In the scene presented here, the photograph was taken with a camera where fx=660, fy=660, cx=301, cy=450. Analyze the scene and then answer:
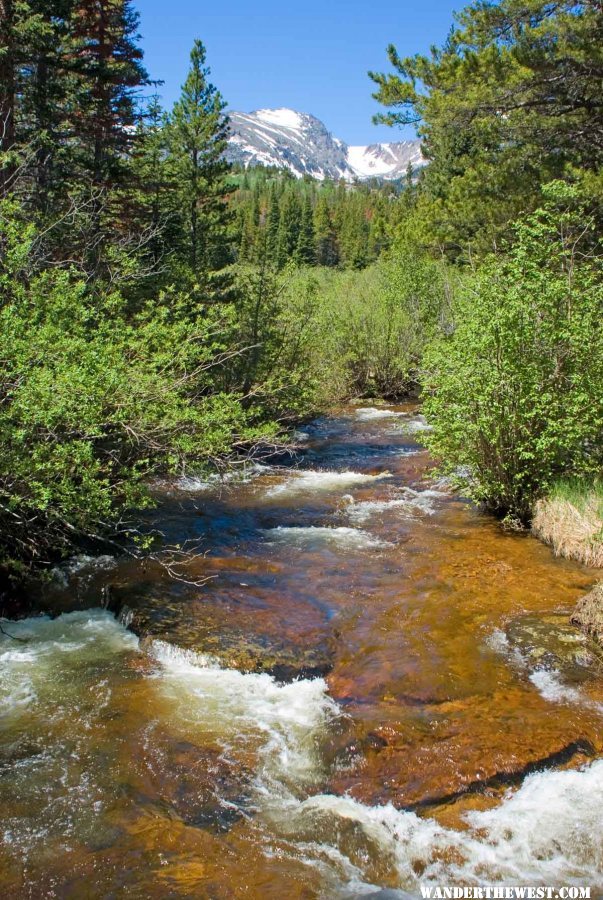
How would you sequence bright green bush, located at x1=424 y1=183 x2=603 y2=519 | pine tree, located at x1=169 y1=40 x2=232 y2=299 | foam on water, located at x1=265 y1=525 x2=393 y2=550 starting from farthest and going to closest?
pine tree, located at x1=169 y1=40 x2=232 y2=299, foam on water, located at x1=265 y1=525 x2=393 y2=550, bright green bush, located at x1=424 y1=183 x2=603 y2=519

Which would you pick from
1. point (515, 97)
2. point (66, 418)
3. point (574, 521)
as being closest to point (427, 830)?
point (66, 418)

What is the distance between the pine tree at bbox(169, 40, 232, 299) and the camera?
2228cm

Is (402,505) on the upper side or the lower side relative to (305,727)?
upper

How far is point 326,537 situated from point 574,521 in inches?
149

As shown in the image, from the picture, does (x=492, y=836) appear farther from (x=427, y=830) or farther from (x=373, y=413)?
(x=373, y=413)

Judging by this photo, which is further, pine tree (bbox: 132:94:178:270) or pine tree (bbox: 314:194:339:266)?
pine tree (bbox: 314:194:339:266)

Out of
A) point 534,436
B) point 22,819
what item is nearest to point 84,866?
point 22,819

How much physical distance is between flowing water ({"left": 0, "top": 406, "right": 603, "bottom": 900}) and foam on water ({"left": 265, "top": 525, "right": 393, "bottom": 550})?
152mm

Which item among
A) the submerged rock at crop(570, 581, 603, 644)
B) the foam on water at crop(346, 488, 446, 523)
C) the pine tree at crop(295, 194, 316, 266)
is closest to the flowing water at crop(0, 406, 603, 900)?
the submerged rock at crop(570, 581, 603, 644)

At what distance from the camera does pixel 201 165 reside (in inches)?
918


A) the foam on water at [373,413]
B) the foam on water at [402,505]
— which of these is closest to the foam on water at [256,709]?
the foam on water at [402,505]

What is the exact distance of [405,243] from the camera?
36.1 metres

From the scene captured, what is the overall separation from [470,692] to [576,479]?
4875mm

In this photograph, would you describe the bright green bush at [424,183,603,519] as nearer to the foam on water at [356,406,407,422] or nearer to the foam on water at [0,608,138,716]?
the foam on water at [0,608,138,716]
